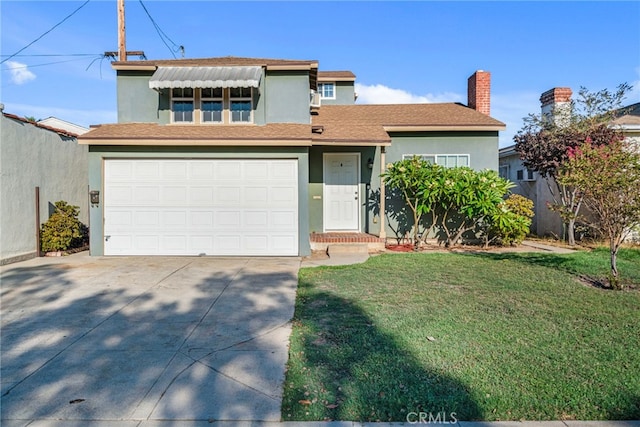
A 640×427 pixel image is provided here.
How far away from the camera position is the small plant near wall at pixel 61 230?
1048 centimetres

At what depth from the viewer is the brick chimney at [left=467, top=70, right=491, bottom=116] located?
13.3 metres

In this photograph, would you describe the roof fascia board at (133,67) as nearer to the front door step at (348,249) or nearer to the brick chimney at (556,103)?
the front door step at (348,249)

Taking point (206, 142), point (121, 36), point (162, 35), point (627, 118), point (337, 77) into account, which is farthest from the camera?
point (162, 35)

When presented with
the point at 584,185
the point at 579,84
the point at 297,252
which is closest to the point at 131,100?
the point at 297,252

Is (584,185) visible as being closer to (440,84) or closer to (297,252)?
(297,252)

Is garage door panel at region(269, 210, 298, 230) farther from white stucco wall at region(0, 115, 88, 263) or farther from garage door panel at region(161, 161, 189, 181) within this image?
white stucco wall at region(0, 115, 88, 263)

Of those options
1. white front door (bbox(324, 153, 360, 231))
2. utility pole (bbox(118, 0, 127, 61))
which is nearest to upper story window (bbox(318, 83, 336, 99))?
white front door (bbox(324, 153, 360, 231))

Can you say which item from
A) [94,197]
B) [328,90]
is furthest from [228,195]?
[328,90]

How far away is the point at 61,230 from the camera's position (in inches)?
421

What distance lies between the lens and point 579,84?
39.8ft

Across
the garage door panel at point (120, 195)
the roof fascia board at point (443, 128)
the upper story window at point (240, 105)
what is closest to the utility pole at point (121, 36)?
the upper story window at point (240, 105)

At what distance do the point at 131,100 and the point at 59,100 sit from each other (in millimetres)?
8557

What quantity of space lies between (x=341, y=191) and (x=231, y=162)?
11.0 feet

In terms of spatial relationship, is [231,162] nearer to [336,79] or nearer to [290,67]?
[290,67]
